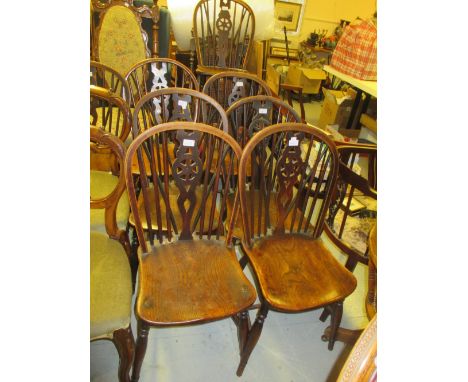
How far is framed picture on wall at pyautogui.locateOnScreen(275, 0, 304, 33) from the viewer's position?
5023mm

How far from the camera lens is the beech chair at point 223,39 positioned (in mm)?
2449

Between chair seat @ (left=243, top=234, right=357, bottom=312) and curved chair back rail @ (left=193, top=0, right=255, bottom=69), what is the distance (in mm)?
1730

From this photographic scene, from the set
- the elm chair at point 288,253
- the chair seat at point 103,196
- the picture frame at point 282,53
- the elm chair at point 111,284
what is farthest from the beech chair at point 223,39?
the picture frame at point 282,53

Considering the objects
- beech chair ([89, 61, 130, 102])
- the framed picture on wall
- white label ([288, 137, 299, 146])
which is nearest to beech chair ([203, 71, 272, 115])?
beech chair ([89, 61, 130, 102])

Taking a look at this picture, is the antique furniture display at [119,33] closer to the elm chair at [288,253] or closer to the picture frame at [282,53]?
the elm chair at [288,253]

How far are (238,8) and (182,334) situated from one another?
2.56 meters

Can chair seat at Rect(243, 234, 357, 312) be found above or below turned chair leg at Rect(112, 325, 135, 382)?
above

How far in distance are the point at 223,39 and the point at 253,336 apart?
2194 mm

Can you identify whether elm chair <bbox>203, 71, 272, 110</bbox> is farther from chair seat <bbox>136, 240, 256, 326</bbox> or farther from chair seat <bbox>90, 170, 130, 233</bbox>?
chair seat <bbox>136, 240, 256, 326</bbox>

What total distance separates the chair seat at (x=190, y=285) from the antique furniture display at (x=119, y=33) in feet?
5.92

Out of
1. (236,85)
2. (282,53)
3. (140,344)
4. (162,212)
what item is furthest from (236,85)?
(282,53)

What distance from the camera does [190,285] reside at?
1.04 meters
